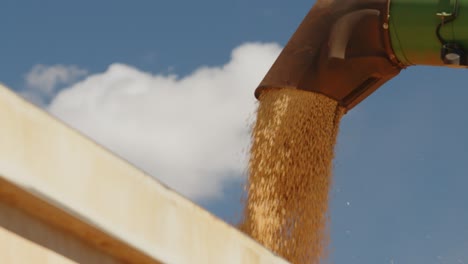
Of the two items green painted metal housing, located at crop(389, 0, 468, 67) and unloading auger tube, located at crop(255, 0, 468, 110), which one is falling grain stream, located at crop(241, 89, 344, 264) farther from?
green painted metal housing, located at crop(389, 0, 468, 67)

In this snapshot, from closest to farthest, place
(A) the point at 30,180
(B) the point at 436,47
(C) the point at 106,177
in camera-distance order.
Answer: (A) the point at 30,180
(C) the point at 106,177
(B) the point at 436,47

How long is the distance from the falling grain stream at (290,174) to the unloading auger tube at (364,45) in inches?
4.2

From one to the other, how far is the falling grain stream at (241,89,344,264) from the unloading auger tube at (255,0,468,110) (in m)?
0.11

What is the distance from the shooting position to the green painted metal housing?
17.2 ft

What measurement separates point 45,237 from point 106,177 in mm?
191

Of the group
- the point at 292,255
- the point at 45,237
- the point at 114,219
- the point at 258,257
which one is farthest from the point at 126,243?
the point at 292,255

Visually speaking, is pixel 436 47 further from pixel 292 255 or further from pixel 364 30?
pixel 292 255

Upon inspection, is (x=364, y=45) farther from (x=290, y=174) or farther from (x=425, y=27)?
(x=290, y=174)

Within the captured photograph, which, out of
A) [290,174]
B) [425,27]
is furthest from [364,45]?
[290,174]

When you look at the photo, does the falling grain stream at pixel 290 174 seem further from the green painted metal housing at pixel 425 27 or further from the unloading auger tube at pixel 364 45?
the green painted metal housing at pixel 425 27

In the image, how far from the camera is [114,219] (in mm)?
2264

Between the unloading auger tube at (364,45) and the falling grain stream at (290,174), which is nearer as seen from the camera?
the unloading auger tube at (364,45)

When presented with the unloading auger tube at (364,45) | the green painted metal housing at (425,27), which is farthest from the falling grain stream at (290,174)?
the green painted metal housing at (425,27)

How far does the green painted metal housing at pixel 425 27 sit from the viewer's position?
17.2 feet
